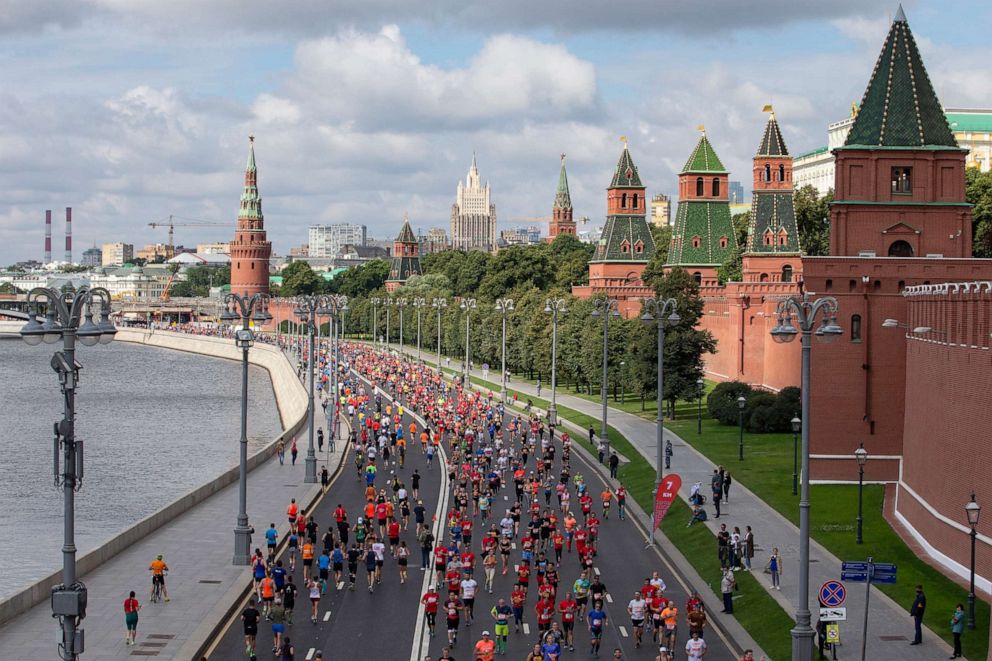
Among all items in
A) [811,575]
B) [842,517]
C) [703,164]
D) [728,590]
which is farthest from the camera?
[703,164]

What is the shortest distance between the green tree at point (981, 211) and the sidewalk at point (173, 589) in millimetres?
56836

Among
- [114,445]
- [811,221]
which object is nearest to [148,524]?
[114,445]

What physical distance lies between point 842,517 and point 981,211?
54830 millimetres

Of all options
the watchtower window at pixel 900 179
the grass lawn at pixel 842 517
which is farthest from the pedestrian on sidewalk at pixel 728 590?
the watchtower window at pixel 900 179

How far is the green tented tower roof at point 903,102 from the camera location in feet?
161

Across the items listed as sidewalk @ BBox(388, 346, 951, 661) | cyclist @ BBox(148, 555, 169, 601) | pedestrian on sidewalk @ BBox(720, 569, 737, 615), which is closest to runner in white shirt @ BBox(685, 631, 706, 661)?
sidewalk @ BBox(388, 346, 951, 661)

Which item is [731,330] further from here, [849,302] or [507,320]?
[849,302]

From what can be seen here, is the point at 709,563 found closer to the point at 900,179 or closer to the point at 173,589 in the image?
the point at 173,589

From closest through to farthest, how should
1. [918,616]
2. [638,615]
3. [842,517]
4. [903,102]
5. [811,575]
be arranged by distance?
[918,616] → [638,615] → [811,575] → [842,517] → [903,102]

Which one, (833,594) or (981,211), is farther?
(981,211)

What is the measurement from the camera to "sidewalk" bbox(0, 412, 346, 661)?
2817cm

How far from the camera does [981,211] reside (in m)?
91.5

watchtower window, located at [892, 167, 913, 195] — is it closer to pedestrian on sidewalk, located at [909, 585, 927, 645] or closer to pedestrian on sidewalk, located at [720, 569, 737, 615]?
pedestrian on sidewalk, located at [720, 569, 737, 615]

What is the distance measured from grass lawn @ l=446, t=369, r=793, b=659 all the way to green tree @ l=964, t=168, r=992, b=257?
38853 millimetres
